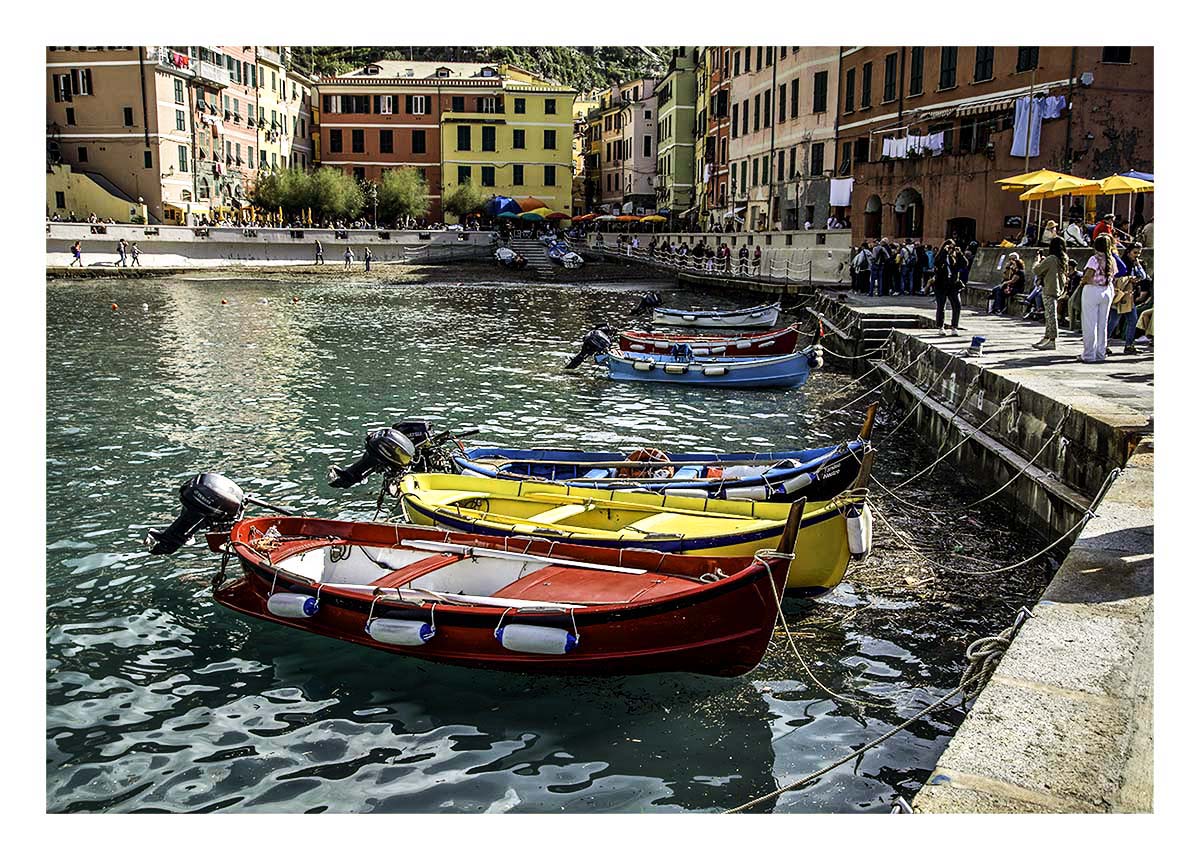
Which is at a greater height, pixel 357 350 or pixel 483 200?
pixel 483 200

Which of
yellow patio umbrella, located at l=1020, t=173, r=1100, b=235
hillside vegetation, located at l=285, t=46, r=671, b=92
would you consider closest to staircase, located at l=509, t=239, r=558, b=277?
hillside vegetation, located at l=285, t=46, r=671, b=92

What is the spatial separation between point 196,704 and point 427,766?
1.92 metres

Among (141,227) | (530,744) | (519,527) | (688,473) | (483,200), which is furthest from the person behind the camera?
(483,200)

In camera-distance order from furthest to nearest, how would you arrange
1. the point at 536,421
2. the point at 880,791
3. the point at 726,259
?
the point at 726,259, the point at 536,421, the point at 880,791

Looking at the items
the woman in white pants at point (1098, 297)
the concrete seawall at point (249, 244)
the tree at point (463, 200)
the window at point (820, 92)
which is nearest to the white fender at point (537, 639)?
the woman in white pants at point (1098, 297)

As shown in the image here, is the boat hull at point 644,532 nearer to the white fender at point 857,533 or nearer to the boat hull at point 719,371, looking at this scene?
the white fender at point 857,533

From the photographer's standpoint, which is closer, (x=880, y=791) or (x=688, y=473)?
(x=880, y=791)

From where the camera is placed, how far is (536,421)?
17.9 m

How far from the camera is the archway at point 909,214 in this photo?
35562mm

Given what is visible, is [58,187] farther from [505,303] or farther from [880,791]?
[880,791]

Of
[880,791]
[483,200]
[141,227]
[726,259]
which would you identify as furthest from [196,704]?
[483,200]

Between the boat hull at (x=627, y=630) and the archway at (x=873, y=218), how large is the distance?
3183cm

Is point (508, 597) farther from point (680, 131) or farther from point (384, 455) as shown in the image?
point (680, 131)

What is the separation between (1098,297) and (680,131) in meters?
55.7
